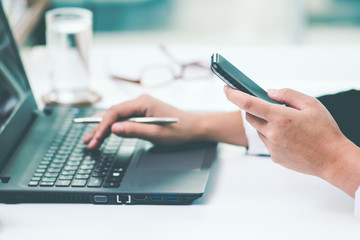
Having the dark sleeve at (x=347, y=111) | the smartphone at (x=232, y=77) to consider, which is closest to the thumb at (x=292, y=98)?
the smartphone at (x=232, y=77)

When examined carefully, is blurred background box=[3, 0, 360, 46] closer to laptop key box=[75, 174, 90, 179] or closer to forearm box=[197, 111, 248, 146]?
forearm box=[197, 111, 248, 146]

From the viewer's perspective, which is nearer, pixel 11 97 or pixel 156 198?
pixel 156 198

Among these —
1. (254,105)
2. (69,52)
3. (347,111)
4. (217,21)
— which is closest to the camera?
(254,105)

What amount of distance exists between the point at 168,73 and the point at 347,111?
0.49 meters

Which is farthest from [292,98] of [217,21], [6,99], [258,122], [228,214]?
[217,21]

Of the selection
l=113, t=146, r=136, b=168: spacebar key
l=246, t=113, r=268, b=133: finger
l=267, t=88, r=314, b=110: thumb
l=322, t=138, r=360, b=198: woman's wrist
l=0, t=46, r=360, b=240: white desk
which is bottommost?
l=0, t=46, r=360, b=240: white desk

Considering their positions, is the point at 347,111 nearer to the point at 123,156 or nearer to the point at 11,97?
the point at 123,156

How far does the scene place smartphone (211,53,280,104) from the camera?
1.96ft

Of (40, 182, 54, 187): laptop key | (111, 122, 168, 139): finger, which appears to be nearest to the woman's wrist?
(111, 122, 168, 139): finger

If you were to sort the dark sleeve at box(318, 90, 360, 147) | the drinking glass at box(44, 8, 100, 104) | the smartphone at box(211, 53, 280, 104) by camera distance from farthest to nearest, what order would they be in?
the drinking glass at box(44, 8, 100, 104) < the dark sleeve at box(318, 90, 360, 147) < the smartphone at box(211, 53, 280, 104)

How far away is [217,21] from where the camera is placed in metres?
3.41

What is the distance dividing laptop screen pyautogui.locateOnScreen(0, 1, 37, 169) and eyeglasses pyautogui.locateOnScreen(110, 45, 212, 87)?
0.26 metres

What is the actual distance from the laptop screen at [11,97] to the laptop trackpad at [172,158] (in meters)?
0.22

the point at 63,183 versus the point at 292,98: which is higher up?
the point at 292,98
